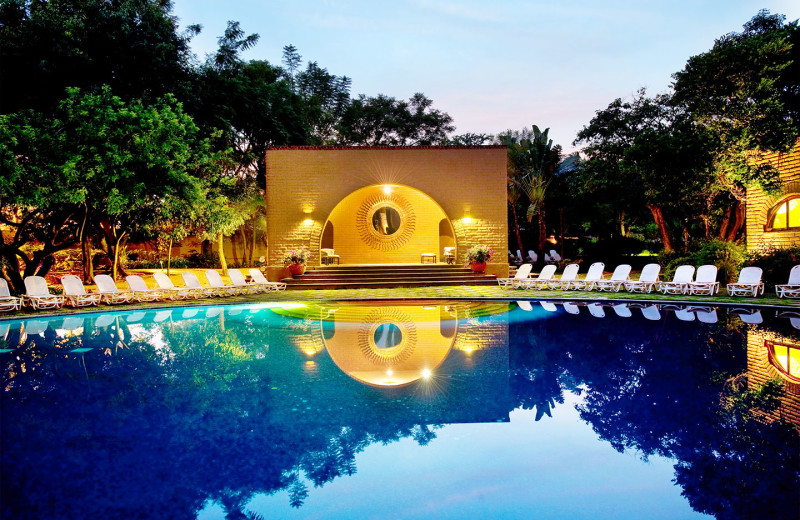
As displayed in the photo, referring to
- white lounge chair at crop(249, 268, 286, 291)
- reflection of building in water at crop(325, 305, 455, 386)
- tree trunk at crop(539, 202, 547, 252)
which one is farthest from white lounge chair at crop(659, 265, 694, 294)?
white lounge chair at crop(249, 268, 286, 291)

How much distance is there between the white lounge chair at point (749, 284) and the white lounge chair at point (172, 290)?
15370mm

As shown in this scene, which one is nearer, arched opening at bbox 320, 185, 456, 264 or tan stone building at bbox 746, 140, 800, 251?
tan stone building at bbox 746, 140, 800, 251

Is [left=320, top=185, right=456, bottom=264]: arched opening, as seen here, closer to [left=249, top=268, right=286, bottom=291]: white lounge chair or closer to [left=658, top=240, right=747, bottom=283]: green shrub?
[left=249, top=268, right=286, bottom=291]: white lounge chair

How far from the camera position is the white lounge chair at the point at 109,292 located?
13453mm

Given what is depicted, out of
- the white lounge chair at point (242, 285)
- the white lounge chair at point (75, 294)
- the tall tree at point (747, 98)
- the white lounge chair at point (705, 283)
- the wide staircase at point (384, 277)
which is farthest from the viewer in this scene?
the wide staircase at point (384, 277)

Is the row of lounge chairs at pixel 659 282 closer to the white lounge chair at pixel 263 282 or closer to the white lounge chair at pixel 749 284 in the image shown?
the white lounge chair at pixel 749 284

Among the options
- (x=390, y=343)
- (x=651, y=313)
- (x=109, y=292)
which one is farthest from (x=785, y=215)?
(x=109, y=292)

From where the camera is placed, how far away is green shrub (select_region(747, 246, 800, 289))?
13320mm

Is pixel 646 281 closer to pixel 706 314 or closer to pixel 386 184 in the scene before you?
pixel 706 314

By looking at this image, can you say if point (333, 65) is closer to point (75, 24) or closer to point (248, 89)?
point (248, 89)

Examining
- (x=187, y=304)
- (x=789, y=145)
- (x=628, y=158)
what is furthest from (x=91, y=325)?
(x=789, y=145)

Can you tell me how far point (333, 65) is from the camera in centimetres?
3136

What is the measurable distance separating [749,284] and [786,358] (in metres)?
7.03

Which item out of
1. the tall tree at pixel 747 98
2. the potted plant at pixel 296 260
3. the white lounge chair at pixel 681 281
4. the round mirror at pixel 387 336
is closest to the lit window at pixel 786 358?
the round mirror at pixel 387 336
